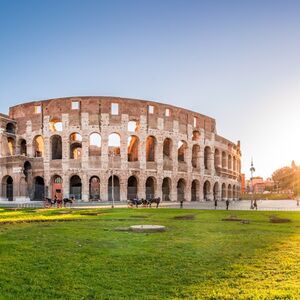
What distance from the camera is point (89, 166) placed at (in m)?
46.8

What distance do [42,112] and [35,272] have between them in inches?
1729

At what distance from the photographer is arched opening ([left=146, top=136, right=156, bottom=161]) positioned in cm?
5251

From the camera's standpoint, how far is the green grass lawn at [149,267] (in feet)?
19.2

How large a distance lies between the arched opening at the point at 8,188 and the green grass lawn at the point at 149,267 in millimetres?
37798

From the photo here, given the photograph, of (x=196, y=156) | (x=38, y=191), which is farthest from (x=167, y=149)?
(x=38, y=191)

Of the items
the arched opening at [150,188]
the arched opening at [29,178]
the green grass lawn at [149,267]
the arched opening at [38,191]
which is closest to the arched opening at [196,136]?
the arched opening at [150,188]

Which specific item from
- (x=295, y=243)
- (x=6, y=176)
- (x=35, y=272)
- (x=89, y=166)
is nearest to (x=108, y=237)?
(x=35, y=272)

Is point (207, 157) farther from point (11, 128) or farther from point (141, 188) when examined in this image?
point (11, 128)

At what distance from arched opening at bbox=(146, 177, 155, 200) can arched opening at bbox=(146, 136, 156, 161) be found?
303 cm

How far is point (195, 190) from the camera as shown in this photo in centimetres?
5791

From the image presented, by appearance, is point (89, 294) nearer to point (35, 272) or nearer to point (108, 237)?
point (35, 272)

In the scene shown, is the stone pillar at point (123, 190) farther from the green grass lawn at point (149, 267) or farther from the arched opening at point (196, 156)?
the green grass lawn at point (149, 267)

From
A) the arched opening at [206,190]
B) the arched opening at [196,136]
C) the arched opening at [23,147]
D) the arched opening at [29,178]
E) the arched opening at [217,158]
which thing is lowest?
the arched opening at [206,190]

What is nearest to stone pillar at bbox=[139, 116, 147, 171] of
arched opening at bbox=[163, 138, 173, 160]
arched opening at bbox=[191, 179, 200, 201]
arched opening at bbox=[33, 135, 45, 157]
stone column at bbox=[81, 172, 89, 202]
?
arched opening at bbox=[163, 138, 173, 160]
